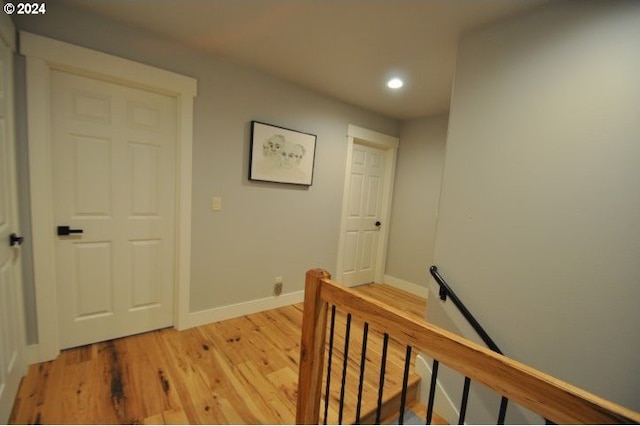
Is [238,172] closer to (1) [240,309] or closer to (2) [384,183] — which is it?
(1) [240,309]

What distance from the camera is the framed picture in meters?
2.56

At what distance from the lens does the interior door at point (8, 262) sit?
54.5 inches

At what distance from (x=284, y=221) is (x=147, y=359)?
1.58 metres

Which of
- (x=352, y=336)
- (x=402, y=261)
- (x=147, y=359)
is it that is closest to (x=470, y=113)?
(x=352, y=336)

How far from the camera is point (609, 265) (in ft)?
4.17

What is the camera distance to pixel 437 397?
1921mm

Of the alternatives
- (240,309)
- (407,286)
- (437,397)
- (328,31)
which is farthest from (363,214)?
(328,31)

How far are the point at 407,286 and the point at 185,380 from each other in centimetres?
288

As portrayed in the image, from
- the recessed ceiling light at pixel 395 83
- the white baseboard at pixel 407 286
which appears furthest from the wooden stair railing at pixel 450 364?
the white baseboard at pixel 407 286

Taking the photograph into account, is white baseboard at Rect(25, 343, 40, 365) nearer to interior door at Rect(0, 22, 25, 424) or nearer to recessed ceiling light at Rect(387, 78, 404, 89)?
interior door at Rect(0, 22, 25, 424)

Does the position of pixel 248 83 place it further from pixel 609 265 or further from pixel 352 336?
pixel 609 265

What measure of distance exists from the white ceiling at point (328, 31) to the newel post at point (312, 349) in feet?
5.01

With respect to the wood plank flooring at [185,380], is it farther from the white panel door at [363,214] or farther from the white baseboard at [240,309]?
the white panel door at [363,214]

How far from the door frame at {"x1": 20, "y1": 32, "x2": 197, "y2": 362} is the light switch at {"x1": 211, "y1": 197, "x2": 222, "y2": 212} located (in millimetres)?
463
